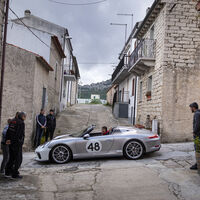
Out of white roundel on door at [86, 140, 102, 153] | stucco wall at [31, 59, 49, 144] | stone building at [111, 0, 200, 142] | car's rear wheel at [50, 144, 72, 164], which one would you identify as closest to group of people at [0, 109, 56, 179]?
car's rear wheel at [50, 144, 72, 164]

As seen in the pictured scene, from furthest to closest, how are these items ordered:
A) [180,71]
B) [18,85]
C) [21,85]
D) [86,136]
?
[180,71] < [21,85] < [18,85] < [86,136]

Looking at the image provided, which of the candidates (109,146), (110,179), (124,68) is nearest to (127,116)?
(124,68)

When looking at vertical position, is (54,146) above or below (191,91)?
below

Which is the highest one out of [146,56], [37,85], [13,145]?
[146,56]

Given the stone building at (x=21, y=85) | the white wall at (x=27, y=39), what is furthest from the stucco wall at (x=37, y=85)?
the white wall at (x=27, y=39)

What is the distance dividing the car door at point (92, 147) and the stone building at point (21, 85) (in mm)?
4209

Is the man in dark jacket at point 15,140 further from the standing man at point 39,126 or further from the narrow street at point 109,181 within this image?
the standing man at point 39,126

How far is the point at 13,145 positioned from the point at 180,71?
349 inches

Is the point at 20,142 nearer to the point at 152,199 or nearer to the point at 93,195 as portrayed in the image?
the point at 93,195

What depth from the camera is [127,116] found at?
21.5 metres

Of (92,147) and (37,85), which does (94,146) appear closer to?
(92,147)

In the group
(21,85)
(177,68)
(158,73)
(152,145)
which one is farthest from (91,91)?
(152,145)

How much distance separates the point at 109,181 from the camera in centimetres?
551

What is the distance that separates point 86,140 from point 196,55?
24.7ft
